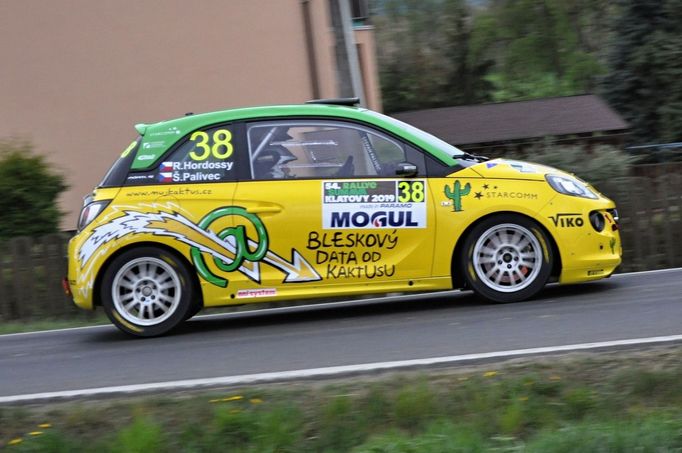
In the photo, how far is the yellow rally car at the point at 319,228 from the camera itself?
7.91 meters

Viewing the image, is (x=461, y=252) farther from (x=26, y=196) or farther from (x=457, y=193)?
(x=26, y=196)

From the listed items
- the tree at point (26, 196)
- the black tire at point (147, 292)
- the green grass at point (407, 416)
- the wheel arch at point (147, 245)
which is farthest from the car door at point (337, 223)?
the tree at point (26, 196)

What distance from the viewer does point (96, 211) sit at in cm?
802

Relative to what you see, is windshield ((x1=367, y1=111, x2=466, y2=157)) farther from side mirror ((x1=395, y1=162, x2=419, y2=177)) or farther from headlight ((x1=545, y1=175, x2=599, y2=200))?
headlight ((x1=545, y1=175, x2=599, y2=200))

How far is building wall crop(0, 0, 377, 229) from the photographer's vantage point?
17141 mm

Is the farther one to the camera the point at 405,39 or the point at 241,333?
the point at 405,39

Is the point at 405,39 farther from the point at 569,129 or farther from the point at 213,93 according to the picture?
the point at 213,93

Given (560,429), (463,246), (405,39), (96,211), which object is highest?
(405,39)

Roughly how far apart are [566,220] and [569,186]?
1.16ft

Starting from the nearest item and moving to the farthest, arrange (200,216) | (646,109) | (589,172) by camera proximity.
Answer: (200,216) → (589,172) → (646,109)

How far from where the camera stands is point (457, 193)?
791 cm

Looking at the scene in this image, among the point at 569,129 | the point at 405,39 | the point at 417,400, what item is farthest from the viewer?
the point at 405,39

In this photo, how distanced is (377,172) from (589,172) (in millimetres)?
4605

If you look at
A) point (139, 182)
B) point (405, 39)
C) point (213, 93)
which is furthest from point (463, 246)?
point (405, 39)
